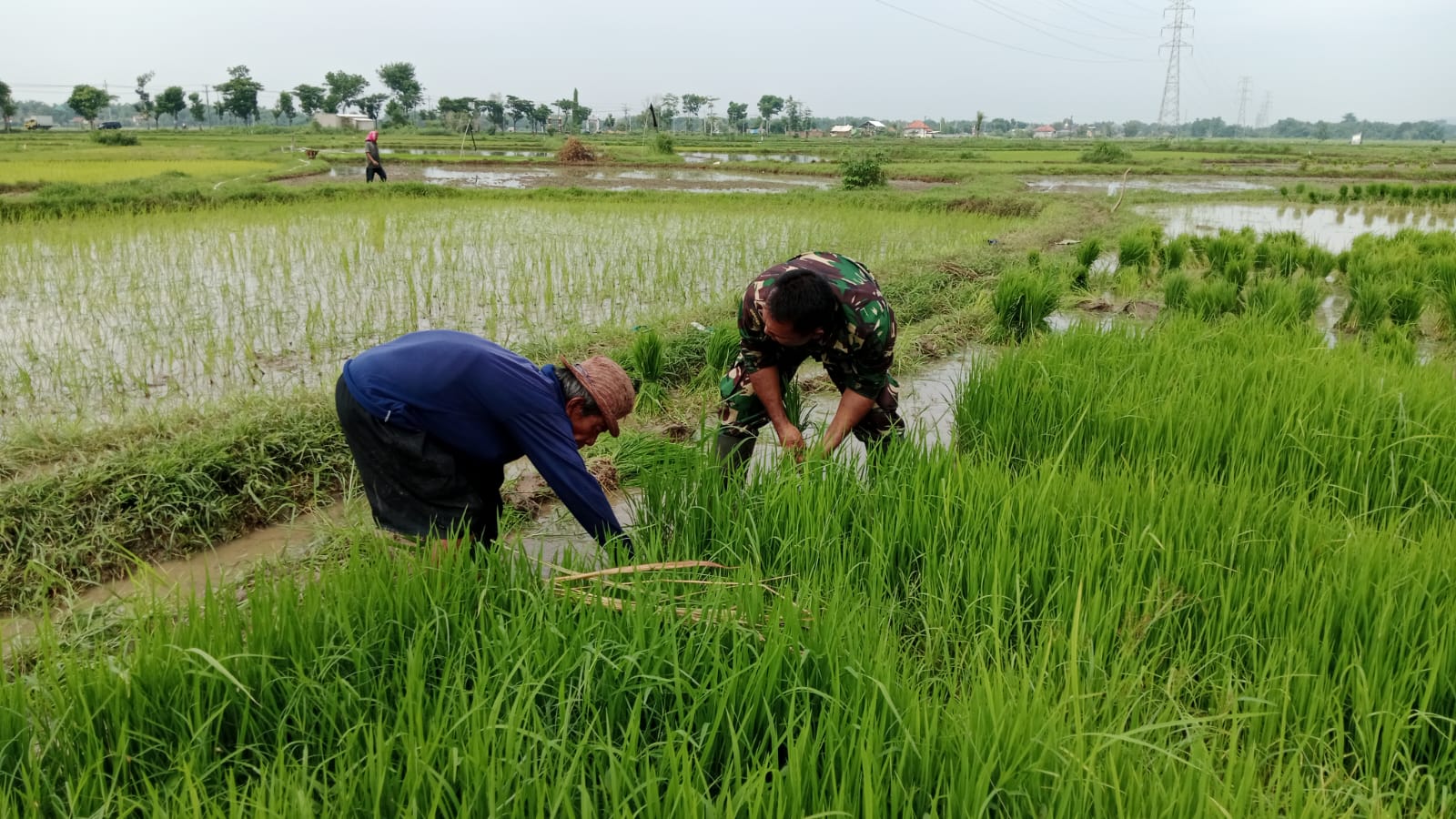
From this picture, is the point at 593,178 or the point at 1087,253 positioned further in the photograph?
the point at 593,178

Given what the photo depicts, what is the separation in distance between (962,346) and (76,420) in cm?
515

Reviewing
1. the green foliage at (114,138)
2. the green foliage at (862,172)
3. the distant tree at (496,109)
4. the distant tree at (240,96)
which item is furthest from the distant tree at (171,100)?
the green foliage at (862,172)

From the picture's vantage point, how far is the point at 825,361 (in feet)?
10.9

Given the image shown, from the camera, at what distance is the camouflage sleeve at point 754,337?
3.11 meters

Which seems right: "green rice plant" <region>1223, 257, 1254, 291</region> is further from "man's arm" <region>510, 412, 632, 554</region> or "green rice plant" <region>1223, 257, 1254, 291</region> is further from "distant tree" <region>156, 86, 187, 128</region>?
"distant tree" <region>156, 86, 187, 128</region>

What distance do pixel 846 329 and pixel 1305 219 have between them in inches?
599

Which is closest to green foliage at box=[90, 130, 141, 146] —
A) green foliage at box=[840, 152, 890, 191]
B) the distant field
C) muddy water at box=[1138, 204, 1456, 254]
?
the distant field

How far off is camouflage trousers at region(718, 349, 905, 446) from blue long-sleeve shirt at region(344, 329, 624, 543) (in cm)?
109

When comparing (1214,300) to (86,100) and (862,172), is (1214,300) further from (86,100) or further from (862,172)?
(86,100)

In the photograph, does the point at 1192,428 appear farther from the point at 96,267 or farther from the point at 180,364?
the point at 96,267


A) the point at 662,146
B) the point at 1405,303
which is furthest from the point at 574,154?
the point at 1405,303

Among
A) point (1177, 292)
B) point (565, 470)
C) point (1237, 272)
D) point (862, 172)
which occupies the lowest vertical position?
point (565, 470)

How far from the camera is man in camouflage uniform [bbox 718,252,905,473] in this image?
3023 mm

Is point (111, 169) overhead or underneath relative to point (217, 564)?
overhead
